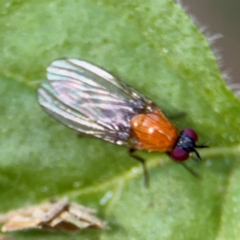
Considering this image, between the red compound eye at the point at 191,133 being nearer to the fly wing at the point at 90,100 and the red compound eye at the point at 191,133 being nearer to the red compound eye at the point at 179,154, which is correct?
the red compound eye at the point at 179,154

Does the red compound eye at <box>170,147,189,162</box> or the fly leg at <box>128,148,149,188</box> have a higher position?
the red compound eye at <box>170,147,189,162</box>

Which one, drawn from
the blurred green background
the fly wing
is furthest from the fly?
the blurred green background

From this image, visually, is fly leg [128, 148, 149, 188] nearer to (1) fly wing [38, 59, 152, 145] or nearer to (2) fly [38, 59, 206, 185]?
(2) fly [38, 59, 206, 185]

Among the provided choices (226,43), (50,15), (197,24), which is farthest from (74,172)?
(226,43)

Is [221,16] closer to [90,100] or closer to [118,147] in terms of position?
[90,100]

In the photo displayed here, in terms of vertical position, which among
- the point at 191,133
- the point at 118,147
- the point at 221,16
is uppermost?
the point at 191,133

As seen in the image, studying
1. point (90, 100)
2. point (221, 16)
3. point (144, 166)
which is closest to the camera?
point (144, 166)

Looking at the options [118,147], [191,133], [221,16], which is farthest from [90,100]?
[221,16]

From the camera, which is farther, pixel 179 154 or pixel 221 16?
pixel 221 16

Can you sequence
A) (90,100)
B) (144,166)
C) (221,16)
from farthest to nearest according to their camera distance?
(221,16) → (90,100) → (144,166)
